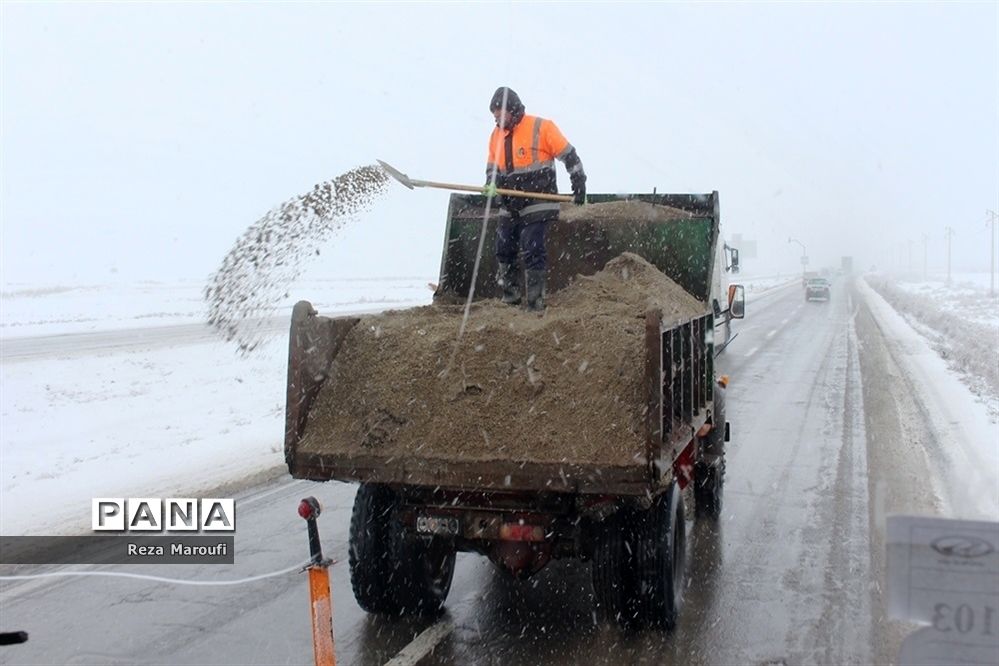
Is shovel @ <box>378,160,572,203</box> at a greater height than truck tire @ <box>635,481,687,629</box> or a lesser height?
greater

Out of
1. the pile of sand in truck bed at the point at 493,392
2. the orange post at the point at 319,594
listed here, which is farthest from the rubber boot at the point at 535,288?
the orange post at the point at 319,594

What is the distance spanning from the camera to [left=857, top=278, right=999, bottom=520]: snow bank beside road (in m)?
7.47

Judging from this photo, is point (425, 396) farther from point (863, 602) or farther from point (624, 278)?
point (863, 602)

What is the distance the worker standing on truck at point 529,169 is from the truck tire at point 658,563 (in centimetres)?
164

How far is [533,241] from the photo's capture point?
6.27 metres

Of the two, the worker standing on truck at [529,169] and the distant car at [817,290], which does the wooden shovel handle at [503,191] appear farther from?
the distant car at [817,290]

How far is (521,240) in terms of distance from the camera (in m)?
6.30

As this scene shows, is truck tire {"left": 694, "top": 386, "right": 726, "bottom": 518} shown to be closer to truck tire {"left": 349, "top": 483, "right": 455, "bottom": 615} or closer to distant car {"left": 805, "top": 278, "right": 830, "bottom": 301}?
truck tire {"left": 349, "top": 483, "right": 455, "bottom": 615}

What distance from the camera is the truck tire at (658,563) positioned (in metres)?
4.63

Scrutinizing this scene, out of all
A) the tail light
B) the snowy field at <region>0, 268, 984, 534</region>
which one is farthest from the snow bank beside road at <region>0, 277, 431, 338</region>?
the tail light

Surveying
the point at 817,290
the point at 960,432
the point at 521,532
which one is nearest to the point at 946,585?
the point at 521,532

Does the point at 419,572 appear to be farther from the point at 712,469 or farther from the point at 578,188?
the point at 712,469

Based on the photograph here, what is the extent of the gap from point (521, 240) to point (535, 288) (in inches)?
15.3

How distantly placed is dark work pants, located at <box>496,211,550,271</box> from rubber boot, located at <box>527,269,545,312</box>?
49 millimetres
